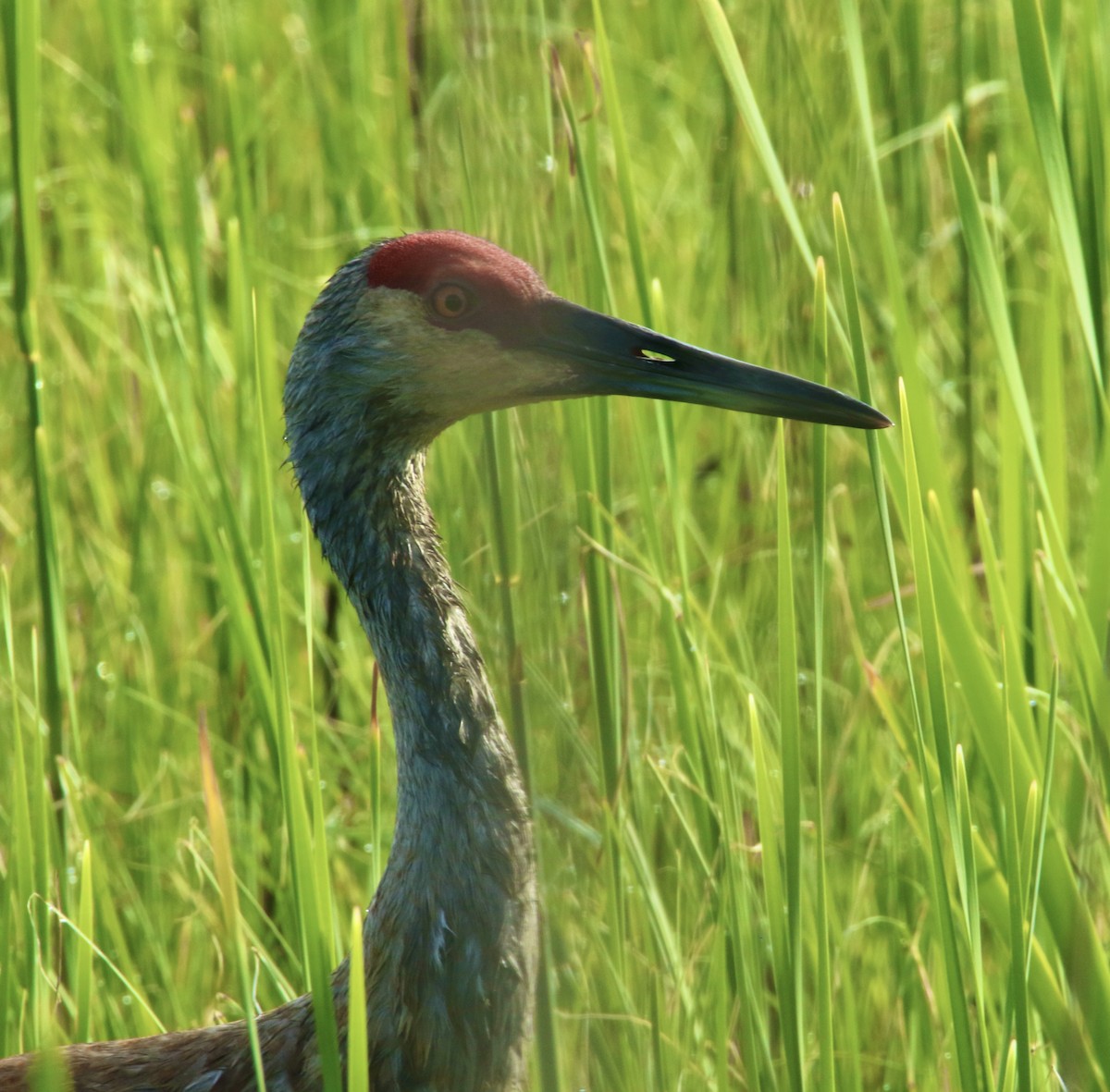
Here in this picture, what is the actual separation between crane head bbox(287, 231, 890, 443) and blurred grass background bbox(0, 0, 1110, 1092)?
8cm

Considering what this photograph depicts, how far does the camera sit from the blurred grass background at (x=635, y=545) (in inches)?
43.4

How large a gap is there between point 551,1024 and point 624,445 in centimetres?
141

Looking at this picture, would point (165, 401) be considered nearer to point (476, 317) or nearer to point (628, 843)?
point (476, 317)

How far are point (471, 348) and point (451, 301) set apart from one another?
6 centimetres

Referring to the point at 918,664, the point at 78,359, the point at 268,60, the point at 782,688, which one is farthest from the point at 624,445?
the point at 268,60

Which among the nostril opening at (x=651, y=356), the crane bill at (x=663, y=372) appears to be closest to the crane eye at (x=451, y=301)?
the crane bill at (x=663, y=372)

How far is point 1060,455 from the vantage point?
1.70 m

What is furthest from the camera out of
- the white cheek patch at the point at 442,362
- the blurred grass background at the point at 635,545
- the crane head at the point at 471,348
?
the white cheek patch at the point at 442,362

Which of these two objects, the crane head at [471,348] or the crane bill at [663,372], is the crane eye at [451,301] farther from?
the crane bill at [663,372]

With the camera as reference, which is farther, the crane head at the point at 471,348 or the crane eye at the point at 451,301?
the crane eye at the point at 451,301

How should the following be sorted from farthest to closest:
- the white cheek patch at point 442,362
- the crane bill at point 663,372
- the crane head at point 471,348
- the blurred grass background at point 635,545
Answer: the white cheek patch at point 442,362, the crane head at point 471,348, the crane bill at point 663,372, the blurred grass background at point 635,545

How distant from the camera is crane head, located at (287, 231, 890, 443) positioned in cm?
143

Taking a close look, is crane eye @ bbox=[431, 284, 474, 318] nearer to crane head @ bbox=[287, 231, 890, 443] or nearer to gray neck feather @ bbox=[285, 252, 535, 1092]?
crane head @ bbox=[287, 231, 890, 443]

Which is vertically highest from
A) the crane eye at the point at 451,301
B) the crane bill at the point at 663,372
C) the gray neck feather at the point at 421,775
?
the crane eye at the point at 451,301
